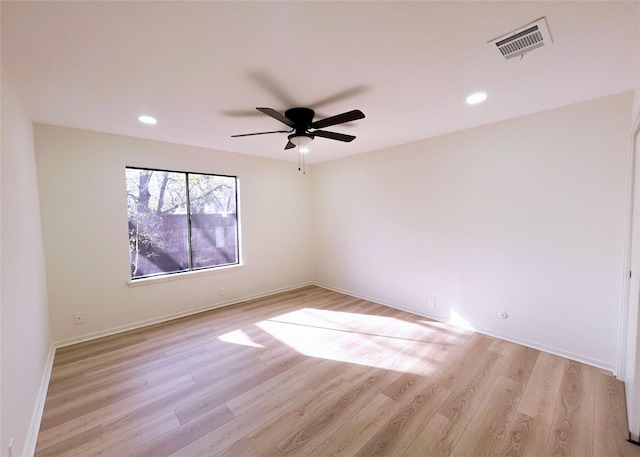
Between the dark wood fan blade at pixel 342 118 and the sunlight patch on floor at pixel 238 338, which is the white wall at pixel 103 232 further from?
the dark wood fan blade at pixel 342 118

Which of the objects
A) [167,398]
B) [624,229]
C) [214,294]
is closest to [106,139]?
[214,294]

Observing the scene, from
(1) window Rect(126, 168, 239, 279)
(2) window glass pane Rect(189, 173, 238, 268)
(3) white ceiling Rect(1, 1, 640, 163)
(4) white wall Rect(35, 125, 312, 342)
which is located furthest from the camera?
(2) window glass pane Rect(189, 173, 238, 268)

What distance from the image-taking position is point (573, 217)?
2416 mm

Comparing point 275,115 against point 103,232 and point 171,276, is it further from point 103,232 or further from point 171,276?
point 171,276

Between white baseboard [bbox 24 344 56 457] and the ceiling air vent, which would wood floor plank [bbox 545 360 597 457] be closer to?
the ceiling air vent

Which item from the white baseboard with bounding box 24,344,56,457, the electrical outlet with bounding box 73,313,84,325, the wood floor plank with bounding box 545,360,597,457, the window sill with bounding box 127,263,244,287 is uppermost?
the window sill with bounding box 127,263,244,287

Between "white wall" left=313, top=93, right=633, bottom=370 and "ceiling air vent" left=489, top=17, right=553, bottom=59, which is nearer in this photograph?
"ceiling air vent" left=489, top=17, right=553, bottom=59

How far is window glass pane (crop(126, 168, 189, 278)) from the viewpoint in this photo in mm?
3352

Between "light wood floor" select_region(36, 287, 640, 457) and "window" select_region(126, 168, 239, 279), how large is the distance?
1032 millimetres

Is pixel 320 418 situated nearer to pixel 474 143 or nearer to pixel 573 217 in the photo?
pixel 573 217

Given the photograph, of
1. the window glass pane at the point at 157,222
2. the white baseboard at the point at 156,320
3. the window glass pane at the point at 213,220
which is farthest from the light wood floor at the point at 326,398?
the window glass pane at the point at 213,220

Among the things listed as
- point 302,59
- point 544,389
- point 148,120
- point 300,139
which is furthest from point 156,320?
point 544,389

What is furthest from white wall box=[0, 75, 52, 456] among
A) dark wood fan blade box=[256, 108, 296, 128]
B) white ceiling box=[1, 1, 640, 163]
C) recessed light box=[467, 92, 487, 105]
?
recessed light box=[467, 92, 487, 105]

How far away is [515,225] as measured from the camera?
2.75 meters
